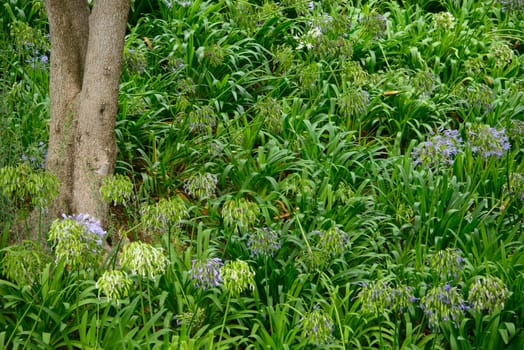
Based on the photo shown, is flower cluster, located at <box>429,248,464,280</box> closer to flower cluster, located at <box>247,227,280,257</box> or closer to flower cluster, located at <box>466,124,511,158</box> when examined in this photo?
Result: flower cluster, located at <box>247,227,280,257</box>

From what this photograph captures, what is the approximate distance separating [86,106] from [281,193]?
1.37 m

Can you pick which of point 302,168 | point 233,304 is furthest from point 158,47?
point 233,304

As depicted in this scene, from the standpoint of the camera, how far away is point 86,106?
15.8 feet

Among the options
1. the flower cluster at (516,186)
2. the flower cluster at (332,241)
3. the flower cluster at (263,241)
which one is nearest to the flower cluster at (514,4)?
the flower cluster at (516,186)

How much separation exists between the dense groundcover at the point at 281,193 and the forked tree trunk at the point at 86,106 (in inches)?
6.3

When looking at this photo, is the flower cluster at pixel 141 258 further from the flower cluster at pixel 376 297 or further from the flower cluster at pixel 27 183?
the flower cluster at pixel 376 297

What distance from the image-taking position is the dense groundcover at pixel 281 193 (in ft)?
12.9

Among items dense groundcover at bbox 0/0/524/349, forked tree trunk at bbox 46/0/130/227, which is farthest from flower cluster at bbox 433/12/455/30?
forked tree trunk at bbox 46/0/130/227

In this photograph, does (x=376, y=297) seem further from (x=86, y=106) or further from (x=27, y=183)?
(x=86, y=106)

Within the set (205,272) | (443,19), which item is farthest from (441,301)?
(443,19)

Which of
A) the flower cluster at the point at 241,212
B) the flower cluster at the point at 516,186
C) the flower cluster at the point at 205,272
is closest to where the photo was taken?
the flower cluster at the point at 205,272

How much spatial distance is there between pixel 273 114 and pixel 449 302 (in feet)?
6.08

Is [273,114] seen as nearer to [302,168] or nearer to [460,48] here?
[302,168]

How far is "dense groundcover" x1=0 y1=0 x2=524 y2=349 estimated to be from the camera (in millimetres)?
3928
